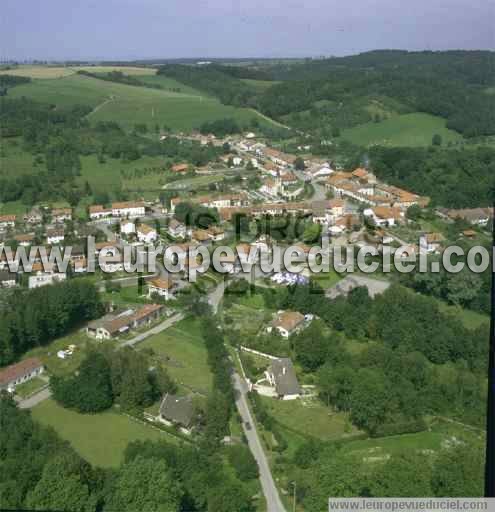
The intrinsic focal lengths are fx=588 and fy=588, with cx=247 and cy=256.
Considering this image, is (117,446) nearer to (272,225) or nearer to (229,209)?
(272,225)

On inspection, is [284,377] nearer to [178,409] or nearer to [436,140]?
[178,409]

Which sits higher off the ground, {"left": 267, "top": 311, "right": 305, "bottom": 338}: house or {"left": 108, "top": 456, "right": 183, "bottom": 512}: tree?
{"left": 108, "top": 456, "right": 183, "bottom": 512}: tree

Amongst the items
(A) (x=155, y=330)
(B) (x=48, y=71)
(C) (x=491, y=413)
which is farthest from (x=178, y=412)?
(B) (x=48, y=71)

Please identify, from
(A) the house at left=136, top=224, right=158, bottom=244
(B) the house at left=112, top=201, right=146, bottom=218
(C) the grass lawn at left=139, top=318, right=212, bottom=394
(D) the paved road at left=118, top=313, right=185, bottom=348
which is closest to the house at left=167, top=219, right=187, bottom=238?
(A) the house at left=136, top=224, right=158, bottom=244

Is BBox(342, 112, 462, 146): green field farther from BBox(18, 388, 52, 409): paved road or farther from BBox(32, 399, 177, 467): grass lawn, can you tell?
BBox(32, 399, 177, 467): grass lawn

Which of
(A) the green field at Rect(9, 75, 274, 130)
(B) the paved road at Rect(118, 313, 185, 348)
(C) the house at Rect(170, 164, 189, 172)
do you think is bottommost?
(B) the paved road at Rect(118, 313, 185, 348)

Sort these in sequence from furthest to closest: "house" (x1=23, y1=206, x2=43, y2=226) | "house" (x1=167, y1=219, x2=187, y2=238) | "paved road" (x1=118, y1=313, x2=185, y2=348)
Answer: "house" (x1=23, y1=206, x2=43, y2=226)
"house" (x1=167, y1=219, x2=187, y2=238)
"paved road" (x1=118, y1=313, x2=185, y2=348)

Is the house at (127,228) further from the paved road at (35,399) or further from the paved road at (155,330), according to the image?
the paved road at (35,399)
